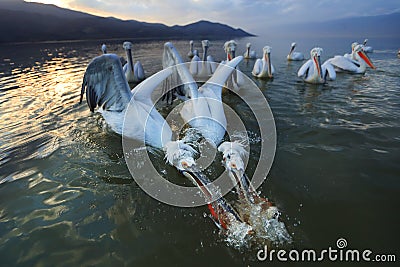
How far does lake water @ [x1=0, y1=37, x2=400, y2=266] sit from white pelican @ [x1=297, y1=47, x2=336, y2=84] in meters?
3.21

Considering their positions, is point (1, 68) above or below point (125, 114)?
below

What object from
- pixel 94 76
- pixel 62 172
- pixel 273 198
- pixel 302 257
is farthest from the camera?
pixel 94 76

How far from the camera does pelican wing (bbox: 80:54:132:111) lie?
3.88 meters

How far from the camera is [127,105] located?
4254mm

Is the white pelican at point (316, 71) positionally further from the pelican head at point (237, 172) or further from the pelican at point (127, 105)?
the pelican head at point (237, 172)

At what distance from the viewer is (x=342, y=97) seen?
7379mm

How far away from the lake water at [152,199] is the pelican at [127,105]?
16.6 inches

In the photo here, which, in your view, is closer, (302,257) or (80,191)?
(302,257)

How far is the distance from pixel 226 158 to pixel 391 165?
2696mm

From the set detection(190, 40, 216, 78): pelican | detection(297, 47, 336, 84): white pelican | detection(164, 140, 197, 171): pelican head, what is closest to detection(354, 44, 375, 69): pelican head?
detection(297, 47, 336, 84): white pelican

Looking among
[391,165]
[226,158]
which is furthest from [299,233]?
[391,165]

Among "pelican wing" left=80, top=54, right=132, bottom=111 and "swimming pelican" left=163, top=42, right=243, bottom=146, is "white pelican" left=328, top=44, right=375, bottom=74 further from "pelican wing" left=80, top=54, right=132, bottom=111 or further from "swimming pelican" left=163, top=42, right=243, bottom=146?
"pelican wing" left=80, top=54, right=132, bottom=111

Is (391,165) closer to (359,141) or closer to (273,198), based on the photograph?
(359,141)

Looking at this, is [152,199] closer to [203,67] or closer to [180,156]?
[180,156]
